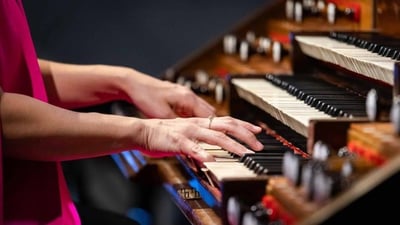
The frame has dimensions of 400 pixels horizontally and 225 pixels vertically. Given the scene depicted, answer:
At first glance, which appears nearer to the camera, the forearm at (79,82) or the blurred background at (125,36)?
the forearm at (79,82)

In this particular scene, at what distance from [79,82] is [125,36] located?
1856 mm

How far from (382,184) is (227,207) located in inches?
17.3

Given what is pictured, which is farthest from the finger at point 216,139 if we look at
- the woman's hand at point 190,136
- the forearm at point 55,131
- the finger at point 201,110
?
the finger at point 201,110

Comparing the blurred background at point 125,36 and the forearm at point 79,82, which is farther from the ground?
the forearm at point 79,82

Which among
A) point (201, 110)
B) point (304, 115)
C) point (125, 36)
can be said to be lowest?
point (125, 36)

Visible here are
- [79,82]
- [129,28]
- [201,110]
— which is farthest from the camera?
[129,28]

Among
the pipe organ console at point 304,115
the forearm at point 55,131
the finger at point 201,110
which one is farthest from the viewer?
Answer: the finger at point 201,110

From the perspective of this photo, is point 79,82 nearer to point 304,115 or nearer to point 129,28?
point 304,115

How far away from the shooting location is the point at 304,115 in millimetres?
2107

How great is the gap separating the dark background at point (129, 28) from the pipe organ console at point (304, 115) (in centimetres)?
100

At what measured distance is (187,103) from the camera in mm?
2477

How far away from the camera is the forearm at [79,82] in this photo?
2590 millimetres

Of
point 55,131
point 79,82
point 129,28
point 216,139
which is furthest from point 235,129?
point 129,28

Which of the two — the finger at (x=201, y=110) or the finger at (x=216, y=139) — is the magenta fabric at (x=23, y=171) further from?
the finger at (x=201, y=110)
